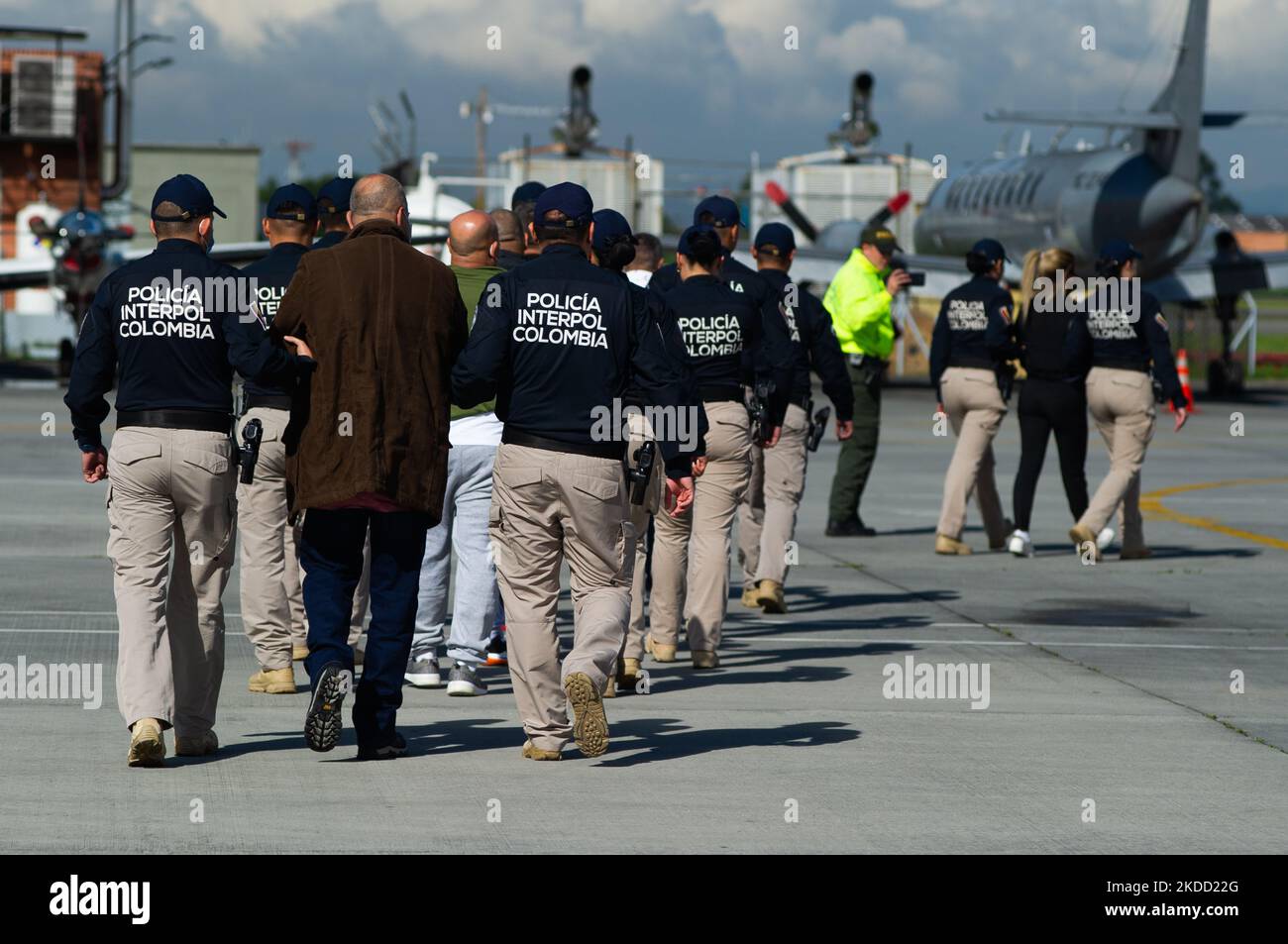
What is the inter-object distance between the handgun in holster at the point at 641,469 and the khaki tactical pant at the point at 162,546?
151cm

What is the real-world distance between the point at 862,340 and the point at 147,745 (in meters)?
9.17

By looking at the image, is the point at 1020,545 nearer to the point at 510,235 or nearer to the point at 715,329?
the point at 715,329

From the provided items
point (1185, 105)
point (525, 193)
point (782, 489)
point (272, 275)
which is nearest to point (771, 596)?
point (782, 489)

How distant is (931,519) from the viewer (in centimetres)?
1731

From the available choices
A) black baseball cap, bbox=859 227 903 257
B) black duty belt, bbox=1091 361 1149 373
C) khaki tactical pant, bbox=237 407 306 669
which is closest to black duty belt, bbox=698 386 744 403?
khaki tactical pant, bbox=237 407 306 669

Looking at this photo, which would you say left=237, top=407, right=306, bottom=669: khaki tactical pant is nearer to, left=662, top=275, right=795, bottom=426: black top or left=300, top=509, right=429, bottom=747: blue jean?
left=300, top=509, right=429, bottom=747: blue jean

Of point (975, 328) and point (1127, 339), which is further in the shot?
point (975, 328)

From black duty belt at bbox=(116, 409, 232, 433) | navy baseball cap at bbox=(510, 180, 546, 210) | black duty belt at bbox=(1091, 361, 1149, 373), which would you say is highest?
navy baseball cap at bbox=(510, 180, 546, 210)

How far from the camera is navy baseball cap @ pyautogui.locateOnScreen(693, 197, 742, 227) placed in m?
10.4

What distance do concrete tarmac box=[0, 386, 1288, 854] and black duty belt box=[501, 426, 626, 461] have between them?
119 cm

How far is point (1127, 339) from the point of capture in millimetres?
14398

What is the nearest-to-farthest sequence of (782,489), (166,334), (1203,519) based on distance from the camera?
(166,334) → (782,489) → (1203,519)
